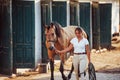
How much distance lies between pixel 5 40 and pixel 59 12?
3912mm

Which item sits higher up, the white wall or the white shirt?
the white wall

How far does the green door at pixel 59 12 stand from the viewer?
19375 millimetres

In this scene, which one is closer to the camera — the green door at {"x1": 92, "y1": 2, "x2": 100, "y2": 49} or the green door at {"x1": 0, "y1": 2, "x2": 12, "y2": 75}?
the green door at {"x1": 0, "y1": 2, "x2": 12, "y2": 75}

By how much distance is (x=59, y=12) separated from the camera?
64.0ft

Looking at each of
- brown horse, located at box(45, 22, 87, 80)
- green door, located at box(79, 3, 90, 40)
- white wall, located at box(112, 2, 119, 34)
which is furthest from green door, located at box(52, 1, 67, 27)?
white wall, located at box(112, 2, 119, 34)

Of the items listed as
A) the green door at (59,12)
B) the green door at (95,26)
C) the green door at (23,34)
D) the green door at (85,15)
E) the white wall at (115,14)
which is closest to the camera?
the green door at (23,34)

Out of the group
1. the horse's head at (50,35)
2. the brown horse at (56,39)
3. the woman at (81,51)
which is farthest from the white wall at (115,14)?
the woman at (81,51)

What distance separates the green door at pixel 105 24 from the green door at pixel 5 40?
8524 millimetres

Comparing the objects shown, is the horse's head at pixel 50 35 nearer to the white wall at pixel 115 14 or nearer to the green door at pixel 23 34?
the green door at pixel 23 34

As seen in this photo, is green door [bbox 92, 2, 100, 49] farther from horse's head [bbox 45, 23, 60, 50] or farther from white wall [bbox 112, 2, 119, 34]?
horse's head [bbox 45, 23, 60, 50]

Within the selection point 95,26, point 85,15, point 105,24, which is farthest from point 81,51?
point 105,24

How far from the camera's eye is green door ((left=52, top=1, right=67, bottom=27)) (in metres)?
19.4

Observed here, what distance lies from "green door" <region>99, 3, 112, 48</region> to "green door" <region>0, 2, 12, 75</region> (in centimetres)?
852

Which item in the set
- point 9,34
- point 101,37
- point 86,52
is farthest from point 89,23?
point 86,52
